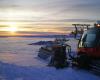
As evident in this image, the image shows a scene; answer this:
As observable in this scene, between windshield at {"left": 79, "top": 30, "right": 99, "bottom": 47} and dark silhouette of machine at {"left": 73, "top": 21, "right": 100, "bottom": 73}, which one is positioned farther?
windshield at {"left": 79, "top": 30, "right": 99, "bottom": 47}

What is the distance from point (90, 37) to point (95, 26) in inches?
27.8

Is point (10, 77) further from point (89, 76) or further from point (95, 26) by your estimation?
point (95, 26)

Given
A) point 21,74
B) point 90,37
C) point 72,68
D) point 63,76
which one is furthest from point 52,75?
point 90,37

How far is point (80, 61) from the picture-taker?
1559cm

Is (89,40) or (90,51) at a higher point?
(89,40)

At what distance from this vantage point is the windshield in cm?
1583

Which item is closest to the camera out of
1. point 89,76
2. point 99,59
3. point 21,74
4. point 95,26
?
point 89,76

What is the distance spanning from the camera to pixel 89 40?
54.2 feet

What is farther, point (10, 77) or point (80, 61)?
point (80, 61)

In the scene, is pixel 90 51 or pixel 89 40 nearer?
pixel 90 51

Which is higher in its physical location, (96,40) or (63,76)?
(96,40)

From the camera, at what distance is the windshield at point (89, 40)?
52.0ft

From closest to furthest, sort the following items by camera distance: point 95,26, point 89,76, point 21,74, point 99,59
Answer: point 89,76
point 21,74
point 99,59
point 95,26

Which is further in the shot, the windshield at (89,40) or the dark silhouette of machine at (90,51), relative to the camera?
the windshield at (89,40)
